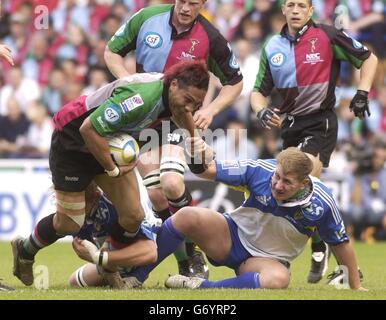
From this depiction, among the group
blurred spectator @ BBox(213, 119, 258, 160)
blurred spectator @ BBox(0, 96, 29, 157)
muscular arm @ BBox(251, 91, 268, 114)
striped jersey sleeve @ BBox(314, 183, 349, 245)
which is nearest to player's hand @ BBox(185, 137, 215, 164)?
striped jersey sleeve @ BBox(314, 183, 349, 245)

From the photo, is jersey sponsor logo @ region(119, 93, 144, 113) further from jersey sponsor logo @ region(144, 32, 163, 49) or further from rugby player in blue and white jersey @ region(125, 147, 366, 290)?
jersey sponsor logo @ region(144, 32, 163, 49)

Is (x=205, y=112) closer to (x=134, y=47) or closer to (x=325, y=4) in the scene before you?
(x=134, y=47)

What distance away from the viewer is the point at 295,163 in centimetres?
→ 785

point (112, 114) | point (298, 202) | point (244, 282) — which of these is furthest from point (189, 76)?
point (244, 282)

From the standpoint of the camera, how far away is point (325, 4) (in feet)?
55.2

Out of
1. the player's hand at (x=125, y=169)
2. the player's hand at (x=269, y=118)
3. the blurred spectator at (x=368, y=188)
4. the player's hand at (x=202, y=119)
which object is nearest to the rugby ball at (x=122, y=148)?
the player's hand at (x=125, y=169)

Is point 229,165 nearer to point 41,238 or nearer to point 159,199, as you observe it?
point 159,199

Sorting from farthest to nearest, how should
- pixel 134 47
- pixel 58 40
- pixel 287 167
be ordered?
1. pixel 58 40
2. pixel 134 47
3. pixel 287 167

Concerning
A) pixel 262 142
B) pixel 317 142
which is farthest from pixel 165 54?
pixel 262 142

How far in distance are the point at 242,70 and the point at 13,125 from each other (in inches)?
133

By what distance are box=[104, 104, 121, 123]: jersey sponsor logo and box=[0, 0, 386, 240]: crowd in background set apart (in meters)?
6.48
